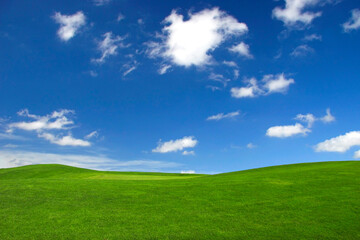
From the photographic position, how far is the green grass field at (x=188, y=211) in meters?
11.0

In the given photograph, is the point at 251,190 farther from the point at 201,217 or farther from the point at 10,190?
the point at 10,190

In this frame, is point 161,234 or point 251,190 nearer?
point 161,234

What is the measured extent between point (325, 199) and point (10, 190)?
1988 cm

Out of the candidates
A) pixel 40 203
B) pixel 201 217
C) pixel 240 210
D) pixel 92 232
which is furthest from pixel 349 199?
pixel 40 203

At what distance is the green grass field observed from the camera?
11008 mm

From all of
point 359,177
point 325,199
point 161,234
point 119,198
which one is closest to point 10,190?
point 119,198

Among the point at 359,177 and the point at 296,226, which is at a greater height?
the point at 359,177

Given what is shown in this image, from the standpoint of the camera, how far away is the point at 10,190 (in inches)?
699

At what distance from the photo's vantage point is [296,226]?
450 inches

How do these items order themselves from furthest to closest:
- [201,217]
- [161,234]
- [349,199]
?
1. [349,199]
2. [201,217]
3. [161,234]

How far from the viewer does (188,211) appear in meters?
13.4

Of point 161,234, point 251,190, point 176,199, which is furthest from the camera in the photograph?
point 251,190

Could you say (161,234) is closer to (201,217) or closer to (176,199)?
(201,217)

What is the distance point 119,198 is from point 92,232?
480cm
